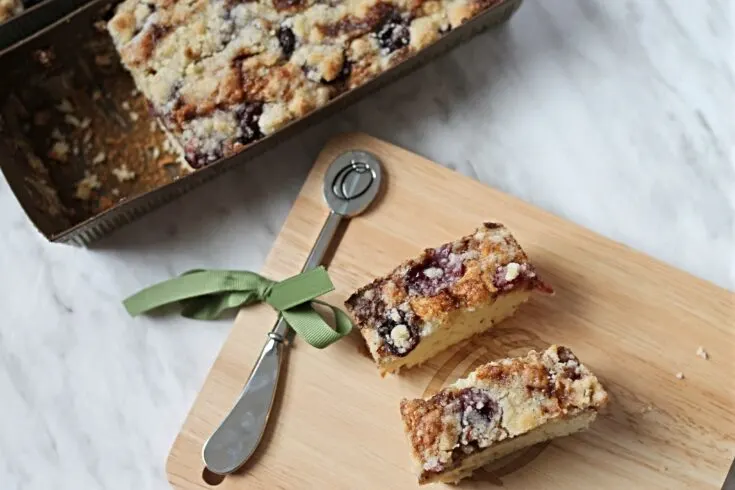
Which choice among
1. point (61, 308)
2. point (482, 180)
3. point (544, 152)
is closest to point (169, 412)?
point (61, 308)

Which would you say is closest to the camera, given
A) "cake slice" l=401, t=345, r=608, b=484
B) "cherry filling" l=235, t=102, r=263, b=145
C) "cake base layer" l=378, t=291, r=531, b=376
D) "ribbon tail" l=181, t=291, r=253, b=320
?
"cake slice" l=401, t=345, r=608, b=484

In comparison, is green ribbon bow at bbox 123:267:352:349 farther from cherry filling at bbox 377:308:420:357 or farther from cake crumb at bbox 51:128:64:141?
cake crumb at bbox 51:128:64:141

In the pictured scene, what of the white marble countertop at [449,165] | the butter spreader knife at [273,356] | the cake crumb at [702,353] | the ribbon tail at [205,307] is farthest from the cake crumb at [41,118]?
the cake crumb at [702,353]

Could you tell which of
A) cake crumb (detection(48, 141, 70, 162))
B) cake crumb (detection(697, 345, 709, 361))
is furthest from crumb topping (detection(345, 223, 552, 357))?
cake crumb (detection(48, 141, 70, 162))

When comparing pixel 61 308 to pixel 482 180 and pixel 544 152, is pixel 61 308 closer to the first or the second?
pixel 482 180

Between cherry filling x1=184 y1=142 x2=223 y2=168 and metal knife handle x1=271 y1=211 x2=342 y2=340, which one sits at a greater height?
cherry filling x1=184 y1=142 x2=223 y2=168

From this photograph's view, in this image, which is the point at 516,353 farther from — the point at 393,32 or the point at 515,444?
the point at 393,32
